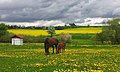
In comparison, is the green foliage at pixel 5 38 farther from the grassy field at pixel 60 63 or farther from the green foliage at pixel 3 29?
the grassy field at pixel 60 63

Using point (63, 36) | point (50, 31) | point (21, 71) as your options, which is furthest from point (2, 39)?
point (21, 71)

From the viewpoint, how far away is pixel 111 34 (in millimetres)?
110625

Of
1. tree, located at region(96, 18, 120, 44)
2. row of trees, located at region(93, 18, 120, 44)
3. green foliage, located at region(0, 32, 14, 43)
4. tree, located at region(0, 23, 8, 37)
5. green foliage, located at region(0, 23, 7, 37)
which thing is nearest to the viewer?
tree, located at region(96, 18, 120, 44)

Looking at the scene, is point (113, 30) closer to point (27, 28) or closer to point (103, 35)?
point (103, 35)

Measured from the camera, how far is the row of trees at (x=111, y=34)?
111 metres

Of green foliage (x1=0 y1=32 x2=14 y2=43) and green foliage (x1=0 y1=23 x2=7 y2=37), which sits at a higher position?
green foliage (x1=0 y1=23 x2=7 y2=37)

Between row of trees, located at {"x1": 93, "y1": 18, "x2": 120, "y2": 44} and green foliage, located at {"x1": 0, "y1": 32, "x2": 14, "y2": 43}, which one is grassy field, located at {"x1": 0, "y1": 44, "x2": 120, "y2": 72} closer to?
row of trees, located at {"x1": 93, "y1": 18, "x2": 120, "y2": 44}

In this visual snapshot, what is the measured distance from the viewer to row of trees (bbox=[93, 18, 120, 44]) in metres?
111

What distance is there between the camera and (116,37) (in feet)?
366

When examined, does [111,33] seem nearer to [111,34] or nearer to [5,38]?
[111,34]

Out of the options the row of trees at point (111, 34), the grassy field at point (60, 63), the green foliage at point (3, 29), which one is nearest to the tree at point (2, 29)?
the green foliage at point (3, 29)

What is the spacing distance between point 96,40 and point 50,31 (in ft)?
134

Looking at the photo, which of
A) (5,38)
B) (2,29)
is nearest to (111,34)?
(5,38)

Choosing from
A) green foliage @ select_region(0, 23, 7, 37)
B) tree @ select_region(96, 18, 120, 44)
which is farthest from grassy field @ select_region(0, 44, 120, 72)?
green foliage @ select_region(0, 23, 7, 37)
